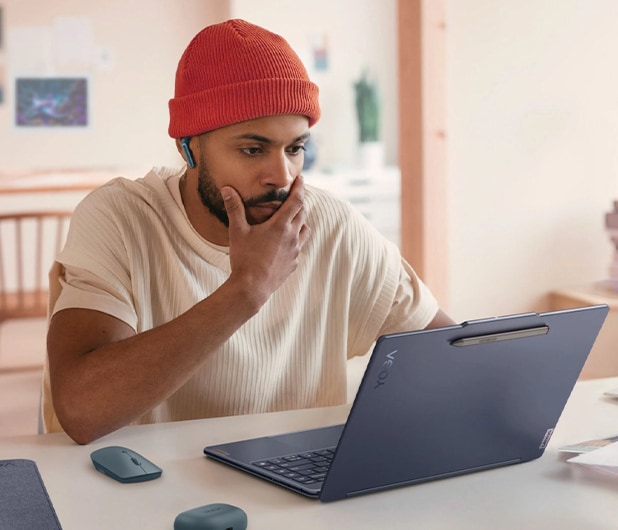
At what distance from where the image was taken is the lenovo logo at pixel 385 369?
3.24 feet

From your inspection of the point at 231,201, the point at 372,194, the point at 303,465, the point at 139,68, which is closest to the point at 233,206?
the point at 231,201

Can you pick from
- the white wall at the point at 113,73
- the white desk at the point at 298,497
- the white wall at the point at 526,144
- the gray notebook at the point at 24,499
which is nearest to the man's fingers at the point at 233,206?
the white desk at the point at 298,497

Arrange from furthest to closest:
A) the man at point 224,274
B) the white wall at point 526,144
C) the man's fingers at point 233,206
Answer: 1. the white wall at point 526,144
2. the man's fingers at point 233,206
3. the man at point 224,274

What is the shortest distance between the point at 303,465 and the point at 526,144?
1.97 m

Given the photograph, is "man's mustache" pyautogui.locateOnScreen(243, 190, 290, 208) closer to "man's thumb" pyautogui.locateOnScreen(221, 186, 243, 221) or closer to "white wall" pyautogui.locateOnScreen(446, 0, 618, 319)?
"man's thumb" pyautogui.locateOnScreen(221, 186, 243, 221)

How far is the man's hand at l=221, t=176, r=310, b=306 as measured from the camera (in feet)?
4.59

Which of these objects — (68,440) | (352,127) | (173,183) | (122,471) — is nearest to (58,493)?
(122,471)

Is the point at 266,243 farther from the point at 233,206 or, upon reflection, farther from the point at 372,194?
the point at 372,194

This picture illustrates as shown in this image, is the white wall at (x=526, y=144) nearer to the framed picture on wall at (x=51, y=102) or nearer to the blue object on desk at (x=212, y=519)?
the blue object on desk at (x=212, y=519)

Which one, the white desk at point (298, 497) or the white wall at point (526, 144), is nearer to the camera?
the white desk at point (298, 497)

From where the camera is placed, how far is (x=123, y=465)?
115 cm

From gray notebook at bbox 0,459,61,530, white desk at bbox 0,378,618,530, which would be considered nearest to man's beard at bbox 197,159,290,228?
white desk at bbox 0,378,618,530

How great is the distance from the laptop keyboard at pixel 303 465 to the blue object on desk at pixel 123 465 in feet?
0.40

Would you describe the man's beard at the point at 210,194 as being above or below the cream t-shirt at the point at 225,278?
above
